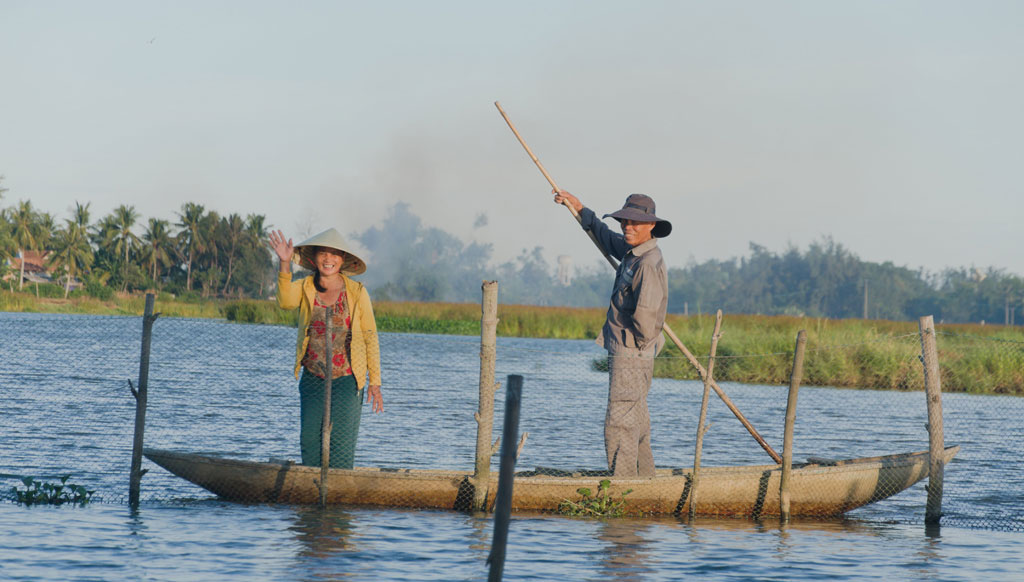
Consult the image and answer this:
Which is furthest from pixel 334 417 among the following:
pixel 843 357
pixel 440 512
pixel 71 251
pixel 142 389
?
pixel 71 251

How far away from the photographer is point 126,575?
7.00 meters

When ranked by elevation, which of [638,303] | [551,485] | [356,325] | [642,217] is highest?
[642,217]

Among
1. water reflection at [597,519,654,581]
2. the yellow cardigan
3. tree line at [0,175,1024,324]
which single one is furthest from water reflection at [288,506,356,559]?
tree line at [0,175,1024,324]

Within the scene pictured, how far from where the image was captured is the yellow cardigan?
862cm

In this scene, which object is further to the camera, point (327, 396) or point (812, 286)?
point (812, 286)

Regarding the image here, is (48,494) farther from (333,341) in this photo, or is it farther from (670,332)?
(670,332)

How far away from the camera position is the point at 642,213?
8633 millimetres

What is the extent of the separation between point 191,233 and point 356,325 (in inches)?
3226

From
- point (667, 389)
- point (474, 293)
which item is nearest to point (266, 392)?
point (667, 389)

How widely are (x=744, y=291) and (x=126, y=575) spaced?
129245 millimetres

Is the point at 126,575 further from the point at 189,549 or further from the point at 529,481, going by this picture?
the point at 529,481

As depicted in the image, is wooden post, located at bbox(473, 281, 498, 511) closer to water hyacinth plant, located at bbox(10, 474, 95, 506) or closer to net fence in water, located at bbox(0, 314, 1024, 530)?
net fence in water, located at bbox(0, 314, 1024, 530)

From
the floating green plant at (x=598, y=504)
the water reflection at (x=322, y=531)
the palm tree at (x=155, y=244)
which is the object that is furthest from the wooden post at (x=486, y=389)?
the palm tree at (x=155, y=244)

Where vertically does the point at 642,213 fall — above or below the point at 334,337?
above
